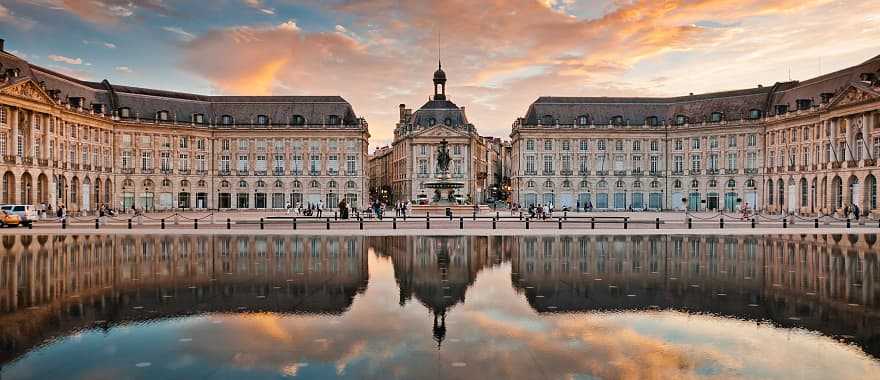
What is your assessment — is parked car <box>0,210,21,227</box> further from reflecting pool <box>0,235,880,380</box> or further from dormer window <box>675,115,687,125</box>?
dormer window <box>675,115,687,125</box>

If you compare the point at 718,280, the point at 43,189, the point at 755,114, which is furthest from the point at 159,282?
the point at 755,114

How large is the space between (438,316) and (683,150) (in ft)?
316

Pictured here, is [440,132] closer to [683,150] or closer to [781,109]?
[683,150]

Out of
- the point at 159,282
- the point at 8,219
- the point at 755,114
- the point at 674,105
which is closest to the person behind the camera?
the point at 159,282

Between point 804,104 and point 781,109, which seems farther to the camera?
point 781,109

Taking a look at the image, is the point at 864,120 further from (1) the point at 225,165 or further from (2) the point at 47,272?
(1) the point at 225,165

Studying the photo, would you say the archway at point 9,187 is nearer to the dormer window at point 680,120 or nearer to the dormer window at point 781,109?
the dormer window at point 680,120

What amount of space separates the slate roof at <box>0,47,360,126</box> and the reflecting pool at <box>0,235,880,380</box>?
72.4 metres

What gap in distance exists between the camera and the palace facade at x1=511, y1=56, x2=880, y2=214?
81812mm

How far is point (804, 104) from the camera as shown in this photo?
83.4 meters

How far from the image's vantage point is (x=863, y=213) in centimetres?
6431

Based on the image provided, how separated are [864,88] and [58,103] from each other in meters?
86.7

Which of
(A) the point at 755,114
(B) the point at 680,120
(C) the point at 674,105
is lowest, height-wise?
(A) the point at 755,114

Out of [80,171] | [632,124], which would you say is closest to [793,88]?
[632,124]
